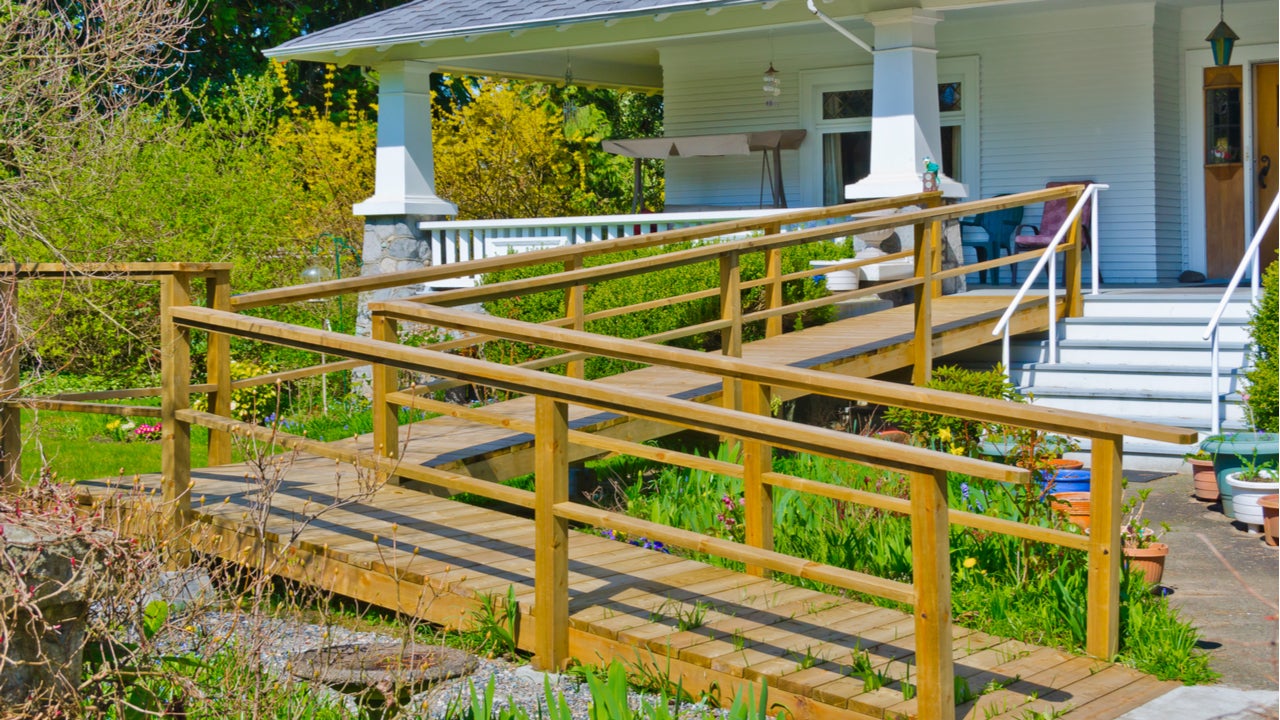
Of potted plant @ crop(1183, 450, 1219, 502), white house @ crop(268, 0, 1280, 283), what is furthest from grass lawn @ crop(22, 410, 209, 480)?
potted plant @ crop(1183, 450, 1219, 502)

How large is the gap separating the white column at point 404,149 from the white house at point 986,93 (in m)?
0.02

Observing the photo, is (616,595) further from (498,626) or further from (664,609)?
(498,626)

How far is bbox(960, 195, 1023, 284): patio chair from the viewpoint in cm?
1343

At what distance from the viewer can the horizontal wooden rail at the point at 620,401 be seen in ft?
12.6

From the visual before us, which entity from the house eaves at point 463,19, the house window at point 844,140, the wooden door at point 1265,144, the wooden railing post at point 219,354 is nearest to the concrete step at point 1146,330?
the wooden door at point 1265,144

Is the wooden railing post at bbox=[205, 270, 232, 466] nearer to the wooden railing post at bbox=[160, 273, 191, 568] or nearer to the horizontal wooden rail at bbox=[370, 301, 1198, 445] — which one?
the wooden railing post at bbox=[160, 273, 191, 568]

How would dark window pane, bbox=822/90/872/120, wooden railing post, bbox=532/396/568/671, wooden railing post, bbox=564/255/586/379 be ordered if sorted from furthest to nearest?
dark window pane, bbox=822/90/872/120, wooden railing post, bbox=564/255/586/379, wooden railing post, bbox=532/396/568/671

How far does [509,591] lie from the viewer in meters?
4.99

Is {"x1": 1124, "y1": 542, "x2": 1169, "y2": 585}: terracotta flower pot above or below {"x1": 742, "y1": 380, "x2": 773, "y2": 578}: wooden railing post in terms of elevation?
below

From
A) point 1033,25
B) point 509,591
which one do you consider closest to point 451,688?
point 509,591

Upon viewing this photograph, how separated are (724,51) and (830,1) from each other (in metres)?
4.96

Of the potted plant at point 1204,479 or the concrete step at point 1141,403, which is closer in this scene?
the potted plant at point 1204,479

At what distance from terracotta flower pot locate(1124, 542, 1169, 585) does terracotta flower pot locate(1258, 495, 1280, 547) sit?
1.28 m

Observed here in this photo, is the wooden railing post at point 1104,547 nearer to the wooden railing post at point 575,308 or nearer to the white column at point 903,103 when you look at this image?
the wooden railing post at point 575,308
